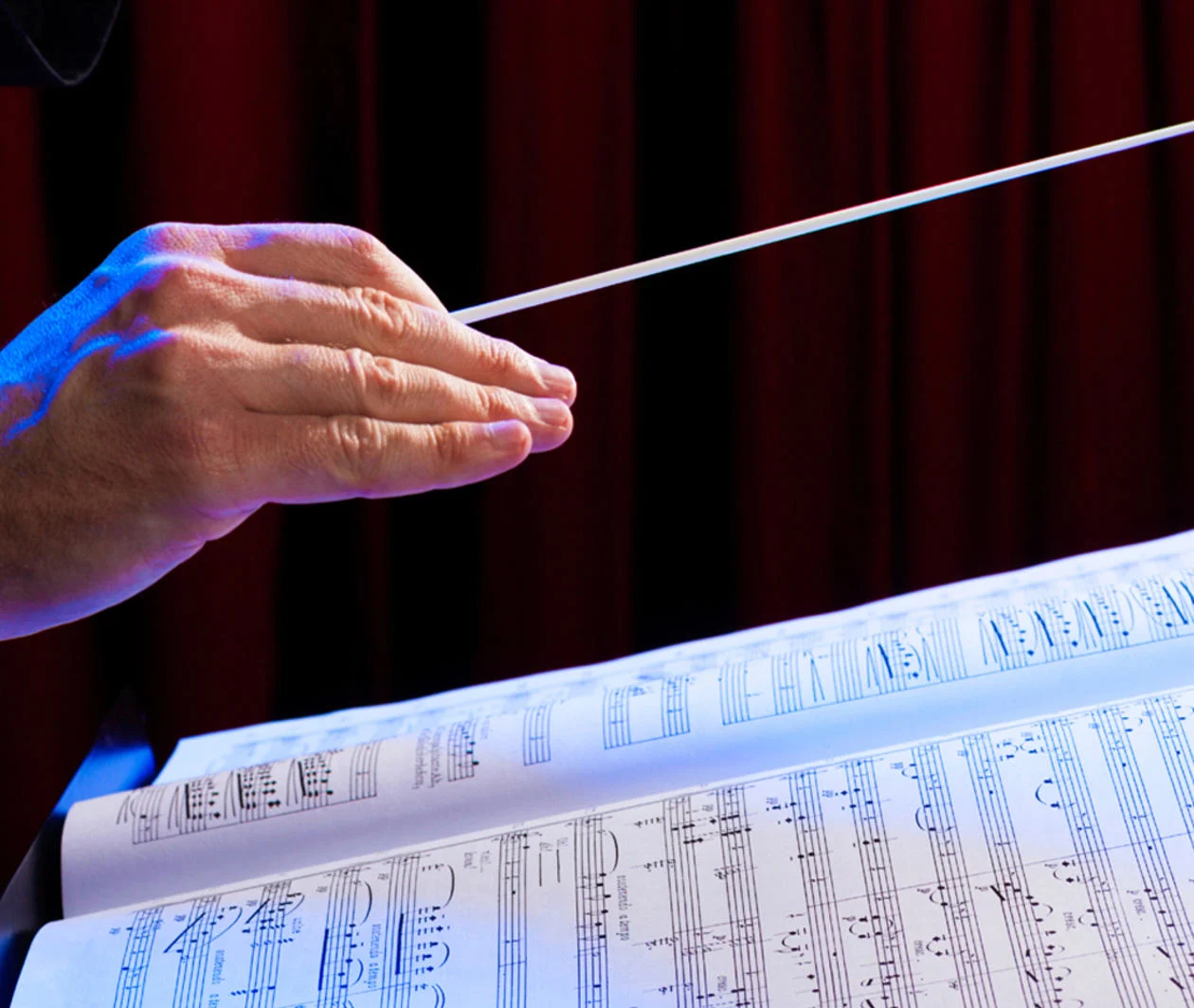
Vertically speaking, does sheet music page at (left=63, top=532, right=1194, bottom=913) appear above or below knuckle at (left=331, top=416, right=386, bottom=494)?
below

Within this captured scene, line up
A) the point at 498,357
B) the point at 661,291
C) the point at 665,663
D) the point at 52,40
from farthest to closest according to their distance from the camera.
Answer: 1. the point at 661,291
2. the point at 665,663
3. the point at 498,357
4. the point at 52,40

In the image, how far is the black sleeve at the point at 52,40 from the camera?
45 centimetres

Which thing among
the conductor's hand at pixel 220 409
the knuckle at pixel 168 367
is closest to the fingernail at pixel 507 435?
the conductor's hand at pixel 220 409

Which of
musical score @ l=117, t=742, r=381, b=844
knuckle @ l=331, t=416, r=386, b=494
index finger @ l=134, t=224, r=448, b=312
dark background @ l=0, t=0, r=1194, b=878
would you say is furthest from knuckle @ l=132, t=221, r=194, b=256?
dark background @ l=0, t=0, r=1194, b=878

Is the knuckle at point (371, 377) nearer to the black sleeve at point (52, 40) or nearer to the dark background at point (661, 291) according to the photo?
the black sleeve at point (52, 40)

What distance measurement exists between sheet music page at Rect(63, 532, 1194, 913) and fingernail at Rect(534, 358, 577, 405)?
0.18 m

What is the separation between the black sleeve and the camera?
45 centimetres

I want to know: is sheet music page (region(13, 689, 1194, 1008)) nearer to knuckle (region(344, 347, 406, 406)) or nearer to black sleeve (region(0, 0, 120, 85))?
knuckle (region(344, 347, 406, 406))

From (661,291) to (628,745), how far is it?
87 cm

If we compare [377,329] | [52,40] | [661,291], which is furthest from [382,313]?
[661,291]

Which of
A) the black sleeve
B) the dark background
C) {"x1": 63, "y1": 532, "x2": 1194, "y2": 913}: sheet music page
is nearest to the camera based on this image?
the black sleeve

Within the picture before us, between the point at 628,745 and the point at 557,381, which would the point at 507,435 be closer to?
the point at 557,381

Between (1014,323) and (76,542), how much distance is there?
44.5 inches

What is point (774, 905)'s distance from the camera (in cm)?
58
